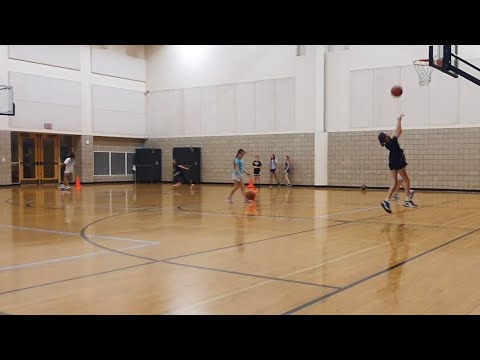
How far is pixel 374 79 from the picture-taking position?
22.6 meters

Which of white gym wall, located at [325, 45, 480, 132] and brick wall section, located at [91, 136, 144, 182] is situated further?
brick wall section, located at [91, 136, 144, 182]

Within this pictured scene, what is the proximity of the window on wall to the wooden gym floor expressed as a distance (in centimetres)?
1814

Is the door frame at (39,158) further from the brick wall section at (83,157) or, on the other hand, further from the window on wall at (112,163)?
the window on wall at (112,163)

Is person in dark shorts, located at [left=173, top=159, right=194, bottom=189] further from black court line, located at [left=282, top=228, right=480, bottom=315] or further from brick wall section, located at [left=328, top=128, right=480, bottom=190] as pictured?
black court line, located at [left=282, top=228, right=480, bottom=315]

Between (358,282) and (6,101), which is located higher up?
(6,101)

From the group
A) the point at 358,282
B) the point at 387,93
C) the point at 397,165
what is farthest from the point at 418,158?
the point at 358,282

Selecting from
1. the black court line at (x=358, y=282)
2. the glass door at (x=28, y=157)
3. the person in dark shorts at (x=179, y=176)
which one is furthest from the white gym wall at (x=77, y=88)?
the black court line at (x=358, y=282)

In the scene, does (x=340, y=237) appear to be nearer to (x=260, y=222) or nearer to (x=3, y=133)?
(x=260, y=222)

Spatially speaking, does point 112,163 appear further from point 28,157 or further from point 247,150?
point 247,150

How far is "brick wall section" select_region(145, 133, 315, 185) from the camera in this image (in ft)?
81.1

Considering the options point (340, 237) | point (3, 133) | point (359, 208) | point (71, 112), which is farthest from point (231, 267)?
point (71, 112)

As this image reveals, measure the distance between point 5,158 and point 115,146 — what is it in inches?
262

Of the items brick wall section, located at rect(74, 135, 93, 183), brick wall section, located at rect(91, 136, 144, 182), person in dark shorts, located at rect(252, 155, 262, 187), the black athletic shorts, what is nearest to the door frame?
brick wall section, located at rect(74, 135, 93, 183)

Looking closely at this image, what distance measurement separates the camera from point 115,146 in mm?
29359
